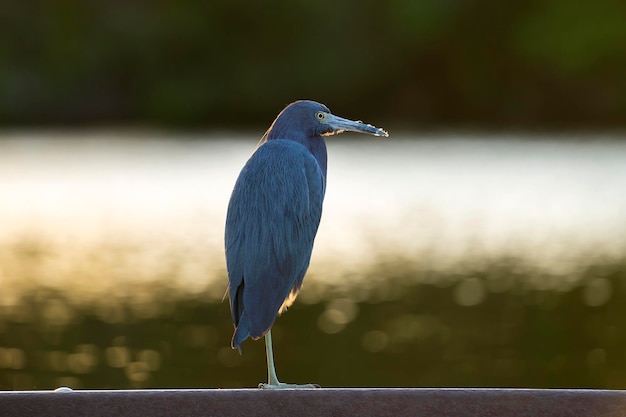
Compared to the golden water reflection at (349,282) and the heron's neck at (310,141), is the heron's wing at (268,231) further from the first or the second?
the golden water reflection at (349,282)

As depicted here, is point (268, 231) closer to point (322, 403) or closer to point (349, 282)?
point (322, 403)

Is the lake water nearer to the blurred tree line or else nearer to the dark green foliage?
the dark green foliage

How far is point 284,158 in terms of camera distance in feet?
18.3

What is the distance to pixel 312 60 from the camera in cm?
4903

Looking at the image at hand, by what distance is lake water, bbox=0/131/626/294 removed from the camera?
14.6 meters

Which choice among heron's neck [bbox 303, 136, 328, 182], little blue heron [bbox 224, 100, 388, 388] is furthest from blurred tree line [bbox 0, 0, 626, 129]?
little blue heron [bbox 224, 100, 388, 388]

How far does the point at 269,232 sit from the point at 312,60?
144 feet

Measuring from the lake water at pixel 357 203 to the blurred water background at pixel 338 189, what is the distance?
0.26 feet

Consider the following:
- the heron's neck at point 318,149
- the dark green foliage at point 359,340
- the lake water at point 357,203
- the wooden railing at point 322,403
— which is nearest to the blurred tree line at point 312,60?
the lake water at point 357,203

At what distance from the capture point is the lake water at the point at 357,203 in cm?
1464

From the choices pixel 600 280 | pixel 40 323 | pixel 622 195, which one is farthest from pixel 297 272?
pixel 622 195

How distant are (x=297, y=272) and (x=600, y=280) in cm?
794

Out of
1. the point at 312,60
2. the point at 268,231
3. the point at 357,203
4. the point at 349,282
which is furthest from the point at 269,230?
the point at 312,60

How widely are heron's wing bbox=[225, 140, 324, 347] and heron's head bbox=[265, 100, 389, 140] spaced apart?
0.22 m
